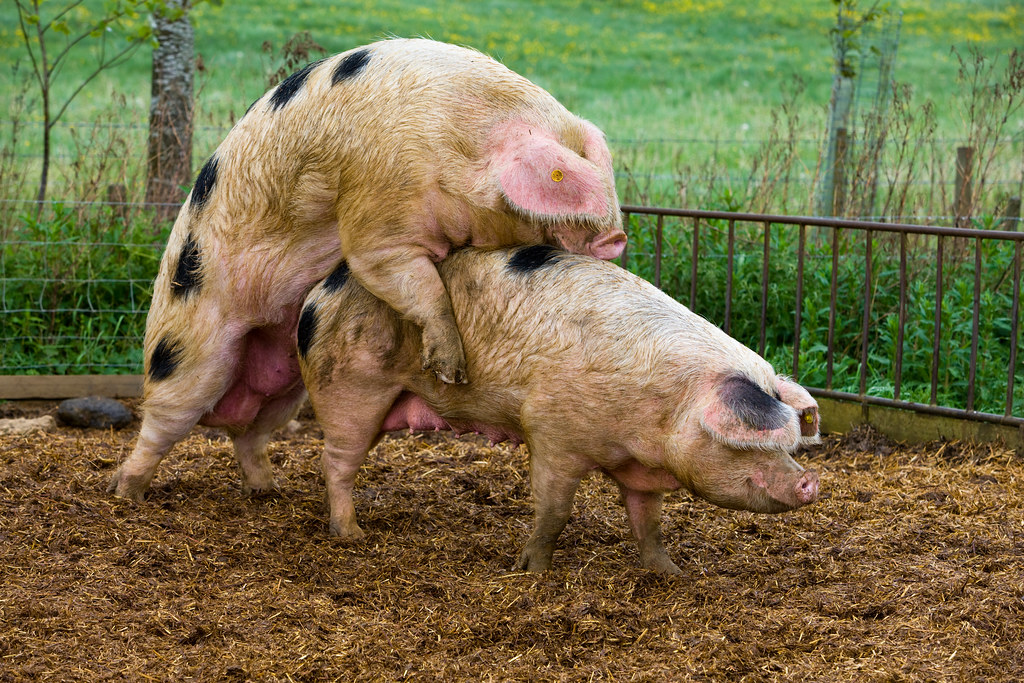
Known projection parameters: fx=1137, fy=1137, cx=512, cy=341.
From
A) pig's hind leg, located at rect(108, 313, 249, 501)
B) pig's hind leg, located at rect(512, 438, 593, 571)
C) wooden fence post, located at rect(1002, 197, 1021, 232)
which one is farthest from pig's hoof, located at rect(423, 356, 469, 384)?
wooden fence post, located at rect(1002, 197, 1021, 232)

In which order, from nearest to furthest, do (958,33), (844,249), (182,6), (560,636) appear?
1. (560,636)
2. (844,249)
3. (182,6)
4. (958,33)

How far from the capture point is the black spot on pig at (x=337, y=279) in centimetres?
439

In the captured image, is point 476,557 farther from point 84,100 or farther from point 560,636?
point 84,100

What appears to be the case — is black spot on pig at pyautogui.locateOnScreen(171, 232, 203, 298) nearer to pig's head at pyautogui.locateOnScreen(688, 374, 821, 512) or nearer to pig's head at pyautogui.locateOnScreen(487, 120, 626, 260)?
pig's head at pyautogui.locateOnScreen(487, 120, 626, 260)

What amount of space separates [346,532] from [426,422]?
0.59 meters

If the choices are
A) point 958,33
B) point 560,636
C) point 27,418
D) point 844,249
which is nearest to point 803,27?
point 958,33

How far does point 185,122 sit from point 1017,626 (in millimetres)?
7388

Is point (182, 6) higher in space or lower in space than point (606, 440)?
higher

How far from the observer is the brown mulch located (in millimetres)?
3566

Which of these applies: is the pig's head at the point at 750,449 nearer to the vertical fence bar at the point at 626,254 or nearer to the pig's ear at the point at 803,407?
the pig's ear at the point at 803,407

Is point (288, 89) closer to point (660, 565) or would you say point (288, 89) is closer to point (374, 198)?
point (374, 198)

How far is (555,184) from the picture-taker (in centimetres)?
378

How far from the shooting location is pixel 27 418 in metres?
6.57

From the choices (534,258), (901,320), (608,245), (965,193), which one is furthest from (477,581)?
Answer: (965,193)
